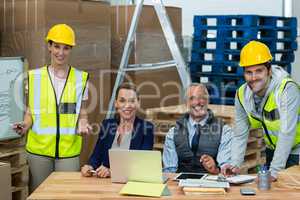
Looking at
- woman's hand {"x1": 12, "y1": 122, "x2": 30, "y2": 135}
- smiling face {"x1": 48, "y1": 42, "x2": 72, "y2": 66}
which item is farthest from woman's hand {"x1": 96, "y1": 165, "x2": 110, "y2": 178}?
smiling face {"x1": 48, "y1": 42, "x2": 72, "y2": 66}

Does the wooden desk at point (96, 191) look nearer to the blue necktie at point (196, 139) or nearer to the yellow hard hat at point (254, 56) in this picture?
the blue necktie at point (196, 139)

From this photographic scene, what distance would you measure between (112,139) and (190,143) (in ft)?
1.81

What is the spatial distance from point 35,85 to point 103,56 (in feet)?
5.25

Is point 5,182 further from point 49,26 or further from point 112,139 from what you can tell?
point 49,26

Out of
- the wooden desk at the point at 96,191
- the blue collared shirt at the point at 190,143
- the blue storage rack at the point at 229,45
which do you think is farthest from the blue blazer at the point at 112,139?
the blue storage rack at the point at 229,45

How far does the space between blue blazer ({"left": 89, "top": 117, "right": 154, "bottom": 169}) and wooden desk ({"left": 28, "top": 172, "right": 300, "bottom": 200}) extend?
0.39 m

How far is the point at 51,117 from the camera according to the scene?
14.1ft

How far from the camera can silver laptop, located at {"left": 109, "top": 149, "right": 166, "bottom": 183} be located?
3264 millimetres

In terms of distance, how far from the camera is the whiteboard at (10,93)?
498 cm

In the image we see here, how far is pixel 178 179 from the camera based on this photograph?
3.49m

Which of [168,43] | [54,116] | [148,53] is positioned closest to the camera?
[54,116]

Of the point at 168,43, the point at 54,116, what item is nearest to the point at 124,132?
the point at 54,116

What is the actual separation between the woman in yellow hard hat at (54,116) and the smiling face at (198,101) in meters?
0.80

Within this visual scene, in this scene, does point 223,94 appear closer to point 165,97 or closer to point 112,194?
point 165,97
